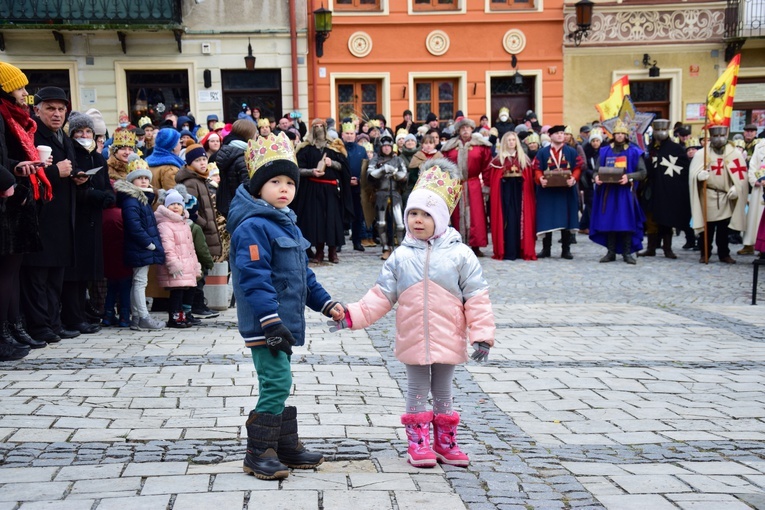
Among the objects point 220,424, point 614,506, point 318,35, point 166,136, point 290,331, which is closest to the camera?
point 614,506

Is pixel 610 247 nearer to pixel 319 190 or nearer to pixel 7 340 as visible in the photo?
pixel 319 190

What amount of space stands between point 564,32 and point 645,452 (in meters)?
21.4

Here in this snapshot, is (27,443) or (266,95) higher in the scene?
(266,95)

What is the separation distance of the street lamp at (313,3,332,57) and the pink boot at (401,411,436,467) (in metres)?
19.7

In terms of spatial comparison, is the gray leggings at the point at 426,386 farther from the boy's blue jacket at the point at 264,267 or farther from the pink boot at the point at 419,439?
the boy's blue jacket at the point at 264,267

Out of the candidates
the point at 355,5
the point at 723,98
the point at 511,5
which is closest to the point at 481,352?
the point at 723,98

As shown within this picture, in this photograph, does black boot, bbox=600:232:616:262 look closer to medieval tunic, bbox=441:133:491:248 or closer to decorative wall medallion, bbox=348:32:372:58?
medieval tunic, bbox=441:133:491:248

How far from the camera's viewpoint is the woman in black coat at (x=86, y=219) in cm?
866

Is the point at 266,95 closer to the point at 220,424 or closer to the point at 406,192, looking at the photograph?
the point at 406,192

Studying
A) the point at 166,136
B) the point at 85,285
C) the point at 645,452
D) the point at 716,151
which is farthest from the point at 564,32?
the point at 645,452

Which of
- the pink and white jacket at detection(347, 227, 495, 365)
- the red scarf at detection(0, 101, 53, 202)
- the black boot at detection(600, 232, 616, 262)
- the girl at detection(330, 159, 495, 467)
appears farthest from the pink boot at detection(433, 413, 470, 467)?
the black boot at detection(600, 232, 616, 262)

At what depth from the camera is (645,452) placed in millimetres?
5277

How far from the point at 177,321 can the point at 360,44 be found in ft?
55.4

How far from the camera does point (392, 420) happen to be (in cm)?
582
